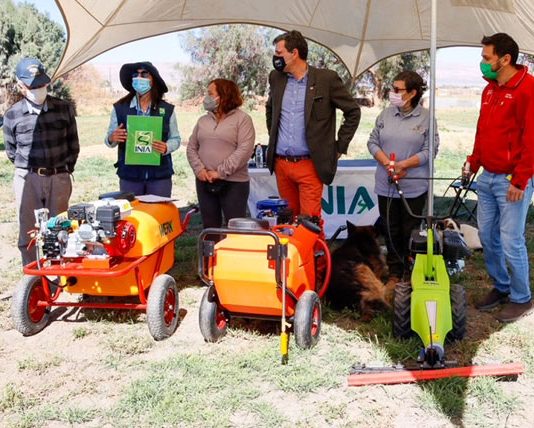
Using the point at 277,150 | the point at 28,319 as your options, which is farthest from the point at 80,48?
the point at 28,319

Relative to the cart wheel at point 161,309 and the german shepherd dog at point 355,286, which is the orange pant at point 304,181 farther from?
the cart wheel at point 161,309

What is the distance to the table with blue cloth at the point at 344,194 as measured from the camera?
6.71 m

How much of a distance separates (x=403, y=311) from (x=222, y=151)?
1.92m

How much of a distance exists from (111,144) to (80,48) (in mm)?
1240

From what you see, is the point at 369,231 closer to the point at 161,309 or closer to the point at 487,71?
the point at 487,71

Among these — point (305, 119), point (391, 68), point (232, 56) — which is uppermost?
point (232, 56)

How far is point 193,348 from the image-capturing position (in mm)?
3898

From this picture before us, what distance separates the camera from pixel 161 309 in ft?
13.0

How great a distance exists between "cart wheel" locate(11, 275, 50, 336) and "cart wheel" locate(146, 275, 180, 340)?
82 centimetres

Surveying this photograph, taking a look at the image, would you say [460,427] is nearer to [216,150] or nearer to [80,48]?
[216,150]

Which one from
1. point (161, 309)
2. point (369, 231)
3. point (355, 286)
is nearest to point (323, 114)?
point (369, 231)

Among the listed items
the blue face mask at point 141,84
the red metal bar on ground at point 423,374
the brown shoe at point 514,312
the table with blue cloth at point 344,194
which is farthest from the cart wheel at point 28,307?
the brown shoe at point 514,312

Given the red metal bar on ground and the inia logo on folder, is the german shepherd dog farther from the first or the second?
the inia logo on folder

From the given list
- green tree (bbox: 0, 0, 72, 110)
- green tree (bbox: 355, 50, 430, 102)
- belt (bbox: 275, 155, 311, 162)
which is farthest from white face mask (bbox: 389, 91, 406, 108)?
green tree (bbox: 355, 50, 430, 102)
